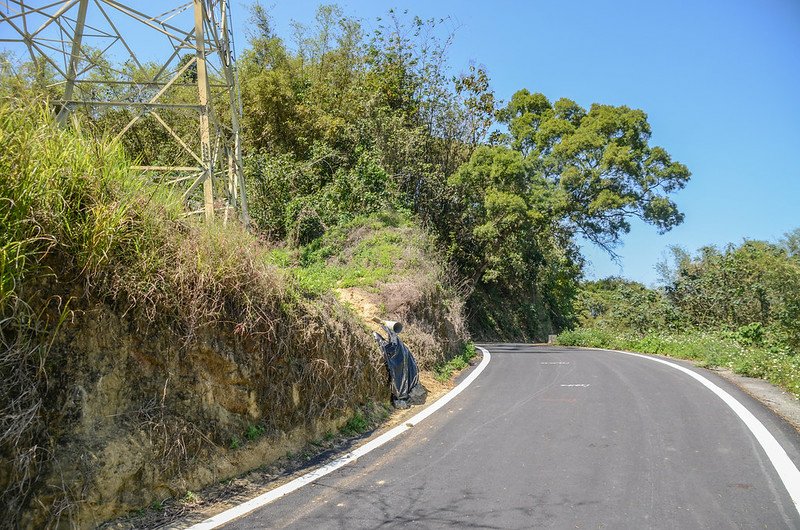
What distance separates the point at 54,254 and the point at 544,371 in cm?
956

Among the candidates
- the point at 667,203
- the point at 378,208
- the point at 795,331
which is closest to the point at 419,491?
the point at 378,208

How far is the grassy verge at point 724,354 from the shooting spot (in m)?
9.81

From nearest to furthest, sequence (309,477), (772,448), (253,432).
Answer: (309,477)
(253,432)
(772,448)

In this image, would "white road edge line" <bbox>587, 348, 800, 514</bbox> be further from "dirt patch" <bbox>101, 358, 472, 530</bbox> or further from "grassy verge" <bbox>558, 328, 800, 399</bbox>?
"dirt patch" <bbox>101, 358, 472, 530</bbox>

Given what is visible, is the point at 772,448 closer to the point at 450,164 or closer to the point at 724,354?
the point at 724,354

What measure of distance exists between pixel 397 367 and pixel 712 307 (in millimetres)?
21851

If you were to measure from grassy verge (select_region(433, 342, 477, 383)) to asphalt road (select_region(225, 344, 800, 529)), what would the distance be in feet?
6.69

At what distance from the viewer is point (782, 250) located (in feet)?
75.0

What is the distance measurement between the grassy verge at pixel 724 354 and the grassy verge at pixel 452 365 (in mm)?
5235

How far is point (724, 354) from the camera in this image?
12.9 m

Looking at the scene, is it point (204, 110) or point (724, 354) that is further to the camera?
point (724, 354)

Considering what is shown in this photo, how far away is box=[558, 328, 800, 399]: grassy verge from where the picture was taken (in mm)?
9812

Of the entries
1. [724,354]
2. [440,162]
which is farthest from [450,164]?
[724,354]

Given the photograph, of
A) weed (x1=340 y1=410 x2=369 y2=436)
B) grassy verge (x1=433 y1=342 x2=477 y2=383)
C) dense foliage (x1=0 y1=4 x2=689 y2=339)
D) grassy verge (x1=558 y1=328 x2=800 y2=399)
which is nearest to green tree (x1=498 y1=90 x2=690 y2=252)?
dense foliage (x1=0 y1=4 x2=689 y2=339)
